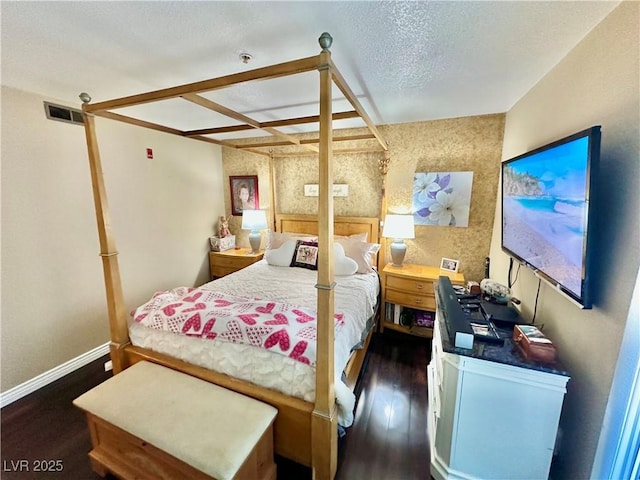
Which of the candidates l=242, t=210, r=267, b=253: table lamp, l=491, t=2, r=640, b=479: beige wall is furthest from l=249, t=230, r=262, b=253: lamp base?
l=491, t=2, r=640, b=479: beige wall

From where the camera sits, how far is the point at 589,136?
39.7 inches

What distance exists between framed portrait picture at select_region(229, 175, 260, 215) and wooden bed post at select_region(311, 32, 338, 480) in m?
2.82

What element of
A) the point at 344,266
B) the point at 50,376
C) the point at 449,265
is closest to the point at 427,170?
the point at 449,265

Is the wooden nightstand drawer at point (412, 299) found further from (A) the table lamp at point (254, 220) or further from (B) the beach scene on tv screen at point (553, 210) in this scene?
(A) the table lamp at point (254, 220)

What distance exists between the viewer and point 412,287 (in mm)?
2654

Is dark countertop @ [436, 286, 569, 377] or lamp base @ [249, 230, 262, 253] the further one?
lamp base @ [249, 230, 262, 253]

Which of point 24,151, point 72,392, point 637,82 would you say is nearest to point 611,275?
point 637,82

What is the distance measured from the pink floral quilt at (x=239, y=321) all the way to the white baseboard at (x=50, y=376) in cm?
116

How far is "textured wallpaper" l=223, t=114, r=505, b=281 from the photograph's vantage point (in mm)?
2590

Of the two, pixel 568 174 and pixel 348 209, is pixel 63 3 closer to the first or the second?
pixel 568 174

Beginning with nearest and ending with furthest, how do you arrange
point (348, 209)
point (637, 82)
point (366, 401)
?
point (637, 82) → point (366, 401) → point (348, 209)

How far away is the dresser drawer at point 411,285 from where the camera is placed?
260 cm

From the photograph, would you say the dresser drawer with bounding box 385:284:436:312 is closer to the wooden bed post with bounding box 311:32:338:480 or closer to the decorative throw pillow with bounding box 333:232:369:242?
the decorative throw pillow with bounding box 333:232:369:242

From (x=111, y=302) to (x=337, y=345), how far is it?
1599 millimetres
